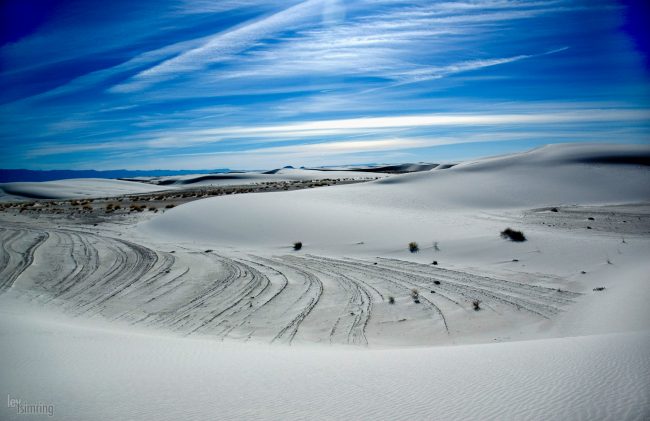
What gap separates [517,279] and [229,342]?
25.2 ft

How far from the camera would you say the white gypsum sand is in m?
4.36

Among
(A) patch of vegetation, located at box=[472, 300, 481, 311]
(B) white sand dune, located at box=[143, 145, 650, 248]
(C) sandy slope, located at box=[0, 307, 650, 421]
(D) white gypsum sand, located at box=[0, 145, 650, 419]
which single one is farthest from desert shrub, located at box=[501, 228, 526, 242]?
(C) sandy slope, located at box=[0, 307, 650, 421]

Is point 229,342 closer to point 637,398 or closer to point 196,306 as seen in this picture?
point 196,306

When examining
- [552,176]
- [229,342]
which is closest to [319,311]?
[229,342]

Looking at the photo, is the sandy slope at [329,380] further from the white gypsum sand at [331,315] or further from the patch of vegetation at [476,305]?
the patch of vegetation at [476,305]

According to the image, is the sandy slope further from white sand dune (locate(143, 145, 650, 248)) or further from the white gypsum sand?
white sand dune (locate(143, 145, 650, 248))

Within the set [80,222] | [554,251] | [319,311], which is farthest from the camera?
[80,222]

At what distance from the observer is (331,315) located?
8531mm

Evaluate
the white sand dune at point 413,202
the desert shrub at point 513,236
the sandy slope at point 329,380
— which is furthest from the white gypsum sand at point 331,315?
the desert shrub at point 513,236

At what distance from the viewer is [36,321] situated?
770 cm

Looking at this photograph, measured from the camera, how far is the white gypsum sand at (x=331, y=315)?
4.36m

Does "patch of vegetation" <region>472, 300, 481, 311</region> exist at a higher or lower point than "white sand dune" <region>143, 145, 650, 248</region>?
lower

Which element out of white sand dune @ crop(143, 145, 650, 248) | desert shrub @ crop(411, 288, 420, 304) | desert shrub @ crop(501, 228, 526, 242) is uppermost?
white sand dune @ crop(143, 145, 650, 248)

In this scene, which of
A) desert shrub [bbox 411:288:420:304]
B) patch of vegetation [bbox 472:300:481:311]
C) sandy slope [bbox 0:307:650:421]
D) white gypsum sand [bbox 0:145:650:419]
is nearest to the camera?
sandy slope [bbox 0:307:650:421]
